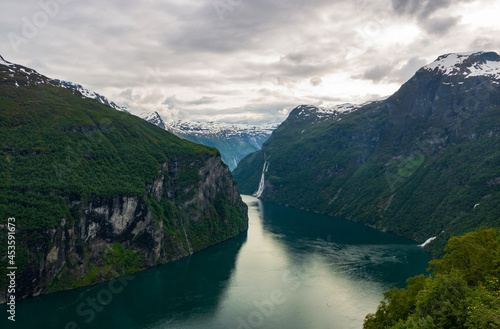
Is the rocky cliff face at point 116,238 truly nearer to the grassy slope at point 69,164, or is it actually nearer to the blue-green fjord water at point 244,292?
the grassy slope at point 69,164

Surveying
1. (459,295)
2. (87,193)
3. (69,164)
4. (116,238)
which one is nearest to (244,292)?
(116,238)

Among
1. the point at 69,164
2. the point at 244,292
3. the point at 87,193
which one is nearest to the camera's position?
the point at 244,292

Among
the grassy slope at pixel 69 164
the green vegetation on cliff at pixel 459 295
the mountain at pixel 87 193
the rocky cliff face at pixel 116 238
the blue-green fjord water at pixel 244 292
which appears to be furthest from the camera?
the grassy slope at pixel 69 164

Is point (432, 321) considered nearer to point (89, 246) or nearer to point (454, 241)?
point (454, 241)

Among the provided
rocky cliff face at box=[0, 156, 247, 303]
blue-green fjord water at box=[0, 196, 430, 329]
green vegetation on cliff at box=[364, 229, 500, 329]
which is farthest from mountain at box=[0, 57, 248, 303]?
green vegetation on cliff at box=[364, 229, 500, 329]

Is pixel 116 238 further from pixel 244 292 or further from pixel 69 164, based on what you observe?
pixel 244 292

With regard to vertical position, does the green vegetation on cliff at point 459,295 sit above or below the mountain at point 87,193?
below

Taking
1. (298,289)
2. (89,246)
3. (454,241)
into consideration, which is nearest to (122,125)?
(89,246)

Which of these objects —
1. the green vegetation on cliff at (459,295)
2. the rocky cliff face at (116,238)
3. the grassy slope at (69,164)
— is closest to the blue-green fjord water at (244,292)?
the rocky cliff face at (116,238)
